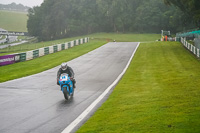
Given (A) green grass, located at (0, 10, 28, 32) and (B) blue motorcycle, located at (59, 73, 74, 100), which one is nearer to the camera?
(B) blue motorcycle, located at (59, 73, 74, 100)

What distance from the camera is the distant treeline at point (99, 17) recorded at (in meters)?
97.9

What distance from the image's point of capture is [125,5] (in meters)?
103

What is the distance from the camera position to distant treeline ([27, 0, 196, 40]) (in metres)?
97.9

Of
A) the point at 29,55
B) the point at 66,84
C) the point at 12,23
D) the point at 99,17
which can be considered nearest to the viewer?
the point at 66,84

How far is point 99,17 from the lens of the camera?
4242 inches

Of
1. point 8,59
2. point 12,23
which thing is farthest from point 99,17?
point 12,23

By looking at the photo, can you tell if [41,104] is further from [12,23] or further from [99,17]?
[12,23]

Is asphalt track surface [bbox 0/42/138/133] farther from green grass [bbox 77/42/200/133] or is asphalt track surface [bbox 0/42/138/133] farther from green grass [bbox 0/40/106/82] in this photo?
green grass [bbox 0/40/106/82]

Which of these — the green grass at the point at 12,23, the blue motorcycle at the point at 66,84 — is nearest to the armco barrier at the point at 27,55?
the blue motorcycle at the point at 66,84

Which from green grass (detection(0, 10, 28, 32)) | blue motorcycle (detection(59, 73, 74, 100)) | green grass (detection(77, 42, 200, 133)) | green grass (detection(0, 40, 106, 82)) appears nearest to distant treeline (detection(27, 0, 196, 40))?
green grass (detection(0, 10, 28, 32))

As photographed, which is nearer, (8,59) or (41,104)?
(41,104)

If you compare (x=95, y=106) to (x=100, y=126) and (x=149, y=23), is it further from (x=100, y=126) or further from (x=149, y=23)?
(x=149, y=23)

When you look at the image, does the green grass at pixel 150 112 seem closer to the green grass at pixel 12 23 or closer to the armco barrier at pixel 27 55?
the armco barrier at pixel 27 55

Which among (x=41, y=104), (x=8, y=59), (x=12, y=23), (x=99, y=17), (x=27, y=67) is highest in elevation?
(x=12, y=23)
